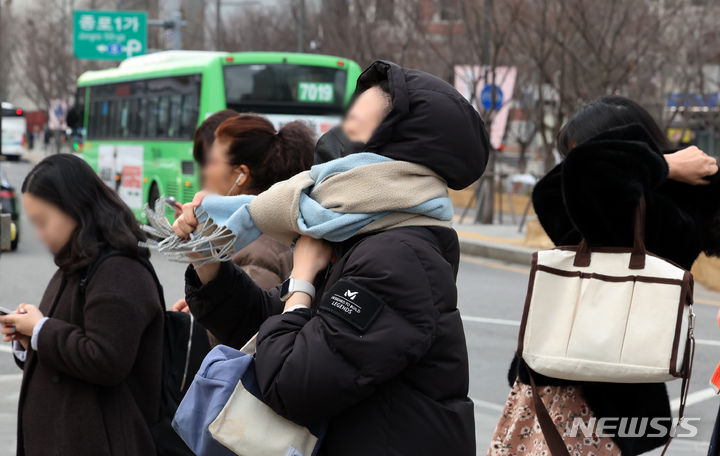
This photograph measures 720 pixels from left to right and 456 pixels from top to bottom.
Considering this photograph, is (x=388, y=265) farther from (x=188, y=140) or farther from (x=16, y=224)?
(x=188, y=140)

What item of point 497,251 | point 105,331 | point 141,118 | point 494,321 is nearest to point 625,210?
point 105,331

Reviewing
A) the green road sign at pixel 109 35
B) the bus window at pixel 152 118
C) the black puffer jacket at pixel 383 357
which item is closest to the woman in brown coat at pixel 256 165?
the black puffer jacket at pixel 383 357

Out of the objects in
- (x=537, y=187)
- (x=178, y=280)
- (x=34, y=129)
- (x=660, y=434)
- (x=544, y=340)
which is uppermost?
(x=537, y=187)

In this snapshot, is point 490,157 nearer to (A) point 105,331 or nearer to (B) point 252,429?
(A) point 105,331

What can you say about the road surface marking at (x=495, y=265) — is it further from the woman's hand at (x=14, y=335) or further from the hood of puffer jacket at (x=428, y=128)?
the hood of puffer jacket at (x=428, y=128)

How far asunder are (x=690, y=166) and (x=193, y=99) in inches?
581

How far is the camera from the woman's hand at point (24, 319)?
3.14 m

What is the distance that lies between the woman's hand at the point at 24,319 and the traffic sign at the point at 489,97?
16520mm

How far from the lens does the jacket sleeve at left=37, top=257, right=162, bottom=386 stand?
301 centimetres

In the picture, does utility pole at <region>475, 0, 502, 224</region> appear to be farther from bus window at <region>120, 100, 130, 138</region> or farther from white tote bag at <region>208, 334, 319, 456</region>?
white tote bag at <region>208, 334, 319, 456</region>

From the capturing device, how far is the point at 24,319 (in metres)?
3.16

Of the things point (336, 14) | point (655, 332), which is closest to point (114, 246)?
point (655, 332)

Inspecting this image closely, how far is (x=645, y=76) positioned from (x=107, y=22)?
60.0 feet

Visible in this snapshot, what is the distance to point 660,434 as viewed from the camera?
10.1 ft
